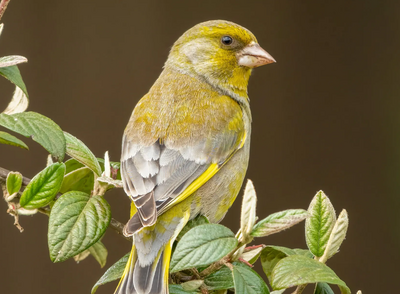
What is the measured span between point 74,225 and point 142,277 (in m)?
0.28

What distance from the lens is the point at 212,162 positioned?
1760 mm

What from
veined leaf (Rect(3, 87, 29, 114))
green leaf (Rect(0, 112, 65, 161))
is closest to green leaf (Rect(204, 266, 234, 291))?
green leaf (Rect(0, 112, 65, 161))

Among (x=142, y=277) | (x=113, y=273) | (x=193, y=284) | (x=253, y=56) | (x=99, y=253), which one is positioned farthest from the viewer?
(x=253, y=56)

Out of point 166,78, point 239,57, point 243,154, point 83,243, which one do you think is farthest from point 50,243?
point 239,57

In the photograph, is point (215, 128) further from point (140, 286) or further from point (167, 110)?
point (140, 286)

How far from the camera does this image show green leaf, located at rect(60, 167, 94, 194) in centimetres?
140

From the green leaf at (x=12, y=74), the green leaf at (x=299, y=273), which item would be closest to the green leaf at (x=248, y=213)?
the green leaf at (x=299, y=273)

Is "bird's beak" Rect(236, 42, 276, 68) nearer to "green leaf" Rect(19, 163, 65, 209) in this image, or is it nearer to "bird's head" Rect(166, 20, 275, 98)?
"bird's head" Rect(166, 20, 275, 98)

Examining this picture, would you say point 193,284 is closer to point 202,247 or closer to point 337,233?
point 202,247

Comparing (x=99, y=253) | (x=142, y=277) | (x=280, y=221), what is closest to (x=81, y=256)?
(x=99, y=253)

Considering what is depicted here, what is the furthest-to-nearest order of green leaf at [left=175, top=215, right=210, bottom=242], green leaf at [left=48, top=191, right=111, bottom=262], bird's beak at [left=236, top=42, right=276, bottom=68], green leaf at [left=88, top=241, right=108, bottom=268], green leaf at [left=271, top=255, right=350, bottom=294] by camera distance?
bird's beak at [left=236, top=42, right=276, bottom=68] → green leaf at [left=175, top=215, right=210, bottom=242] → green leaf at [left=88, top=241, right=108, bottom=268] → green leaf at [left=48, top=191, right=111, bottom=262] → green leaf at [left=271, top=255, right=350, bottom=294]

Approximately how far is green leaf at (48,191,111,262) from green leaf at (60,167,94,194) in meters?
0.18

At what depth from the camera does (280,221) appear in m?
1.09

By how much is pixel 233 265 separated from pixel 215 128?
Result: 29.9 inches
